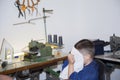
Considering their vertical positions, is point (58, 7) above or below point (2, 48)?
above

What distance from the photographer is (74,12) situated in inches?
132

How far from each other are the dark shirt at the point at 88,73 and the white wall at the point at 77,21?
1.25 meters

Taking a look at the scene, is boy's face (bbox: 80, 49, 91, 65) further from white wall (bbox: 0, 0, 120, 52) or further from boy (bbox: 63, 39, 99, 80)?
white wall (bbox: 0, 0, 120, 52)

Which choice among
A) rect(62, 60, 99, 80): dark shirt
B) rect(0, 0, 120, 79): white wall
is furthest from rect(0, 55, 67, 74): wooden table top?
rect(62, 60, 99, 80): dark shirt

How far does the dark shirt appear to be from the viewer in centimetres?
184

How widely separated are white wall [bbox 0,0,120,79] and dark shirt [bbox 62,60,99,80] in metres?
1.25

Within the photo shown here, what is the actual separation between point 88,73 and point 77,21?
1675 mm

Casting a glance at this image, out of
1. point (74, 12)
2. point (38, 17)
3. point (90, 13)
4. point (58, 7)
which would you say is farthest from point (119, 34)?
point (38, 17)

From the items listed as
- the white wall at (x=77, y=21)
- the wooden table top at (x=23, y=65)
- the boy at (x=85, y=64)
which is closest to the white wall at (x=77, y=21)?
the white wall at (x=77, y=21)

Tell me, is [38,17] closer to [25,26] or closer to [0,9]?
[25,26]

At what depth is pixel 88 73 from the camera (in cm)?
185

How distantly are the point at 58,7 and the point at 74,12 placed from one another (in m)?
0.32

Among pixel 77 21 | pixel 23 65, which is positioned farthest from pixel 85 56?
pixel 77 21

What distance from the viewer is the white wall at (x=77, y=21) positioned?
304 cm
